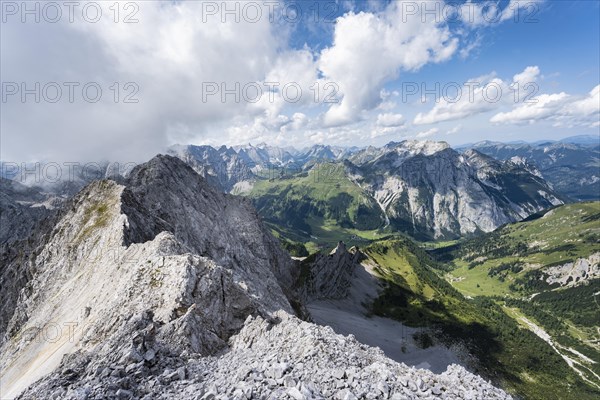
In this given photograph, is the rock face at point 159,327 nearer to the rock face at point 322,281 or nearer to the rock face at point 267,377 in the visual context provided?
the rock face at point 267,377

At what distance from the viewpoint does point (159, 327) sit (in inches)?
1395

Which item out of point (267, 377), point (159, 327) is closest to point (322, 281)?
point (159, 327)

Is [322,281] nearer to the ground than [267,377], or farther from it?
nearer to the ground

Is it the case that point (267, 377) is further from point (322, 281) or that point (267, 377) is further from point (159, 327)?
point (322, 281)

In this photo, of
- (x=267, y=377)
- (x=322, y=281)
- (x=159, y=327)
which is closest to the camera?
(x=267, y=377)

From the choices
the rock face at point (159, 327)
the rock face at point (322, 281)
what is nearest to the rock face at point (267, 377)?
the rock face at point (159, 327)

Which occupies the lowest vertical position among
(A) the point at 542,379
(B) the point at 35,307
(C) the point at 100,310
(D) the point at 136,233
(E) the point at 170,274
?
(A) the point at 542,379

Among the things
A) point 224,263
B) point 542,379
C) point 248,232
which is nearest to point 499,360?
point 542,379

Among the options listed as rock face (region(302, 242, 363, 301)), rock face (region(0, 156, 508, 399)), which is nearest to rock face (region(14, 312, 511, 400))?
rock face (region(0, 156, 508, 399))

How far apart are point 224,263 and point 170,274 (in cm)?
4369

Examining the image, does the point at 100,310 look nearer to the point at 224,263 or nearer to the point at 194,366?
the point at 194,366

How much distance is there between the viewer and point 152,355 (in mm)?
28594

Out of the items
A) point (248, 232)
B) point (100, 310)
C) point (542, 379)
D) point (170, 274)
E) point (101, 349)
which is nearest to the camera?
point (101, 349)

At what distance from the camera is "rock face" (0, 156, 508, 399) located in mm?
23172
